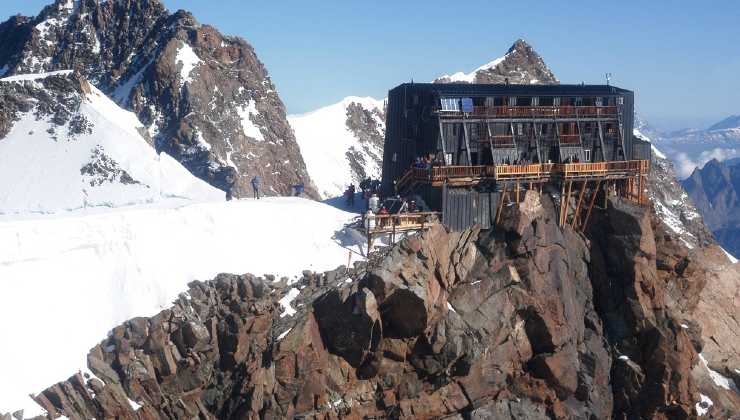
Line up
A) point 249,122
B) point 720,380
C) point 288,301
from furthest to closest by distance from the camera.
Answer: point 249,122
point 720,380
point 288,301

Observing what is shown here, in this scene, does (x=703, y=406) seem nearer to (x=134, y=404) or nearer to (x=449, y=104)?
(x=449, y=104)

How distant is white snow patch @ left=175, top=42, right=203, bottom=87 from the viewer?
274ft

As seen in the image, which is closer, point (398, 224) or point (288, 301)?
point (288, 301)

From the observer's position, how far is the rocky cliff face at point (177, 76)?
3110 inches

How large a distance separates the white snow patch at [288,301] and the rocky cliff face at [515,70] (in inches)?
2480

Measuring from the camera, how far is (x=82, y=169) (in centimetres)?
4200

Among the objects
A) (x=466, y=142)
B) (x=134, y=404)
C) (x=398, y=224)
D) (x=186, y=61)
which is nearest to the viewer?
(x=134, y=404)

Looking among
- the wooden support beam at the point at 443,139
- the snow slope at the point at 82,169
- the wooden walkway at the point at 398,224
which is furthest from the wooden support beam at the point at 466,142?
the snow slope at the point at 82,169

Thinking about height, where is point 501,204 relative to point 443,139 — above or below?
below

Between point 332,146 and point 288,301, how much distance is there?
7210cm

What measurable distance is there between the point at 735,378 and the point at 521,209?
20.0m

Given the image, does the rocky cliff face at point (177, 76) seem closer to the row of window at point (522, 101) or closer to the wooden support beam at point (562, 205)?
the row of window at point (522, 101)

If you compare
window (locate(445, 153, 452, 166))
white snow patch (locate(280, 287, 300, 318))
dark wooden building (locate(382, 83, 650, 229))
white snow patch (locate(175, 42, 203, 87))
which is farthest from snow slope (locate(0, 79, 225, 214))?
white snow patch (locate(175, 42, 203, 87))

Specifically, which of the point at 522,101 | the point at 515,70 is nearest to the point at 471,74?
the point at 515,70
